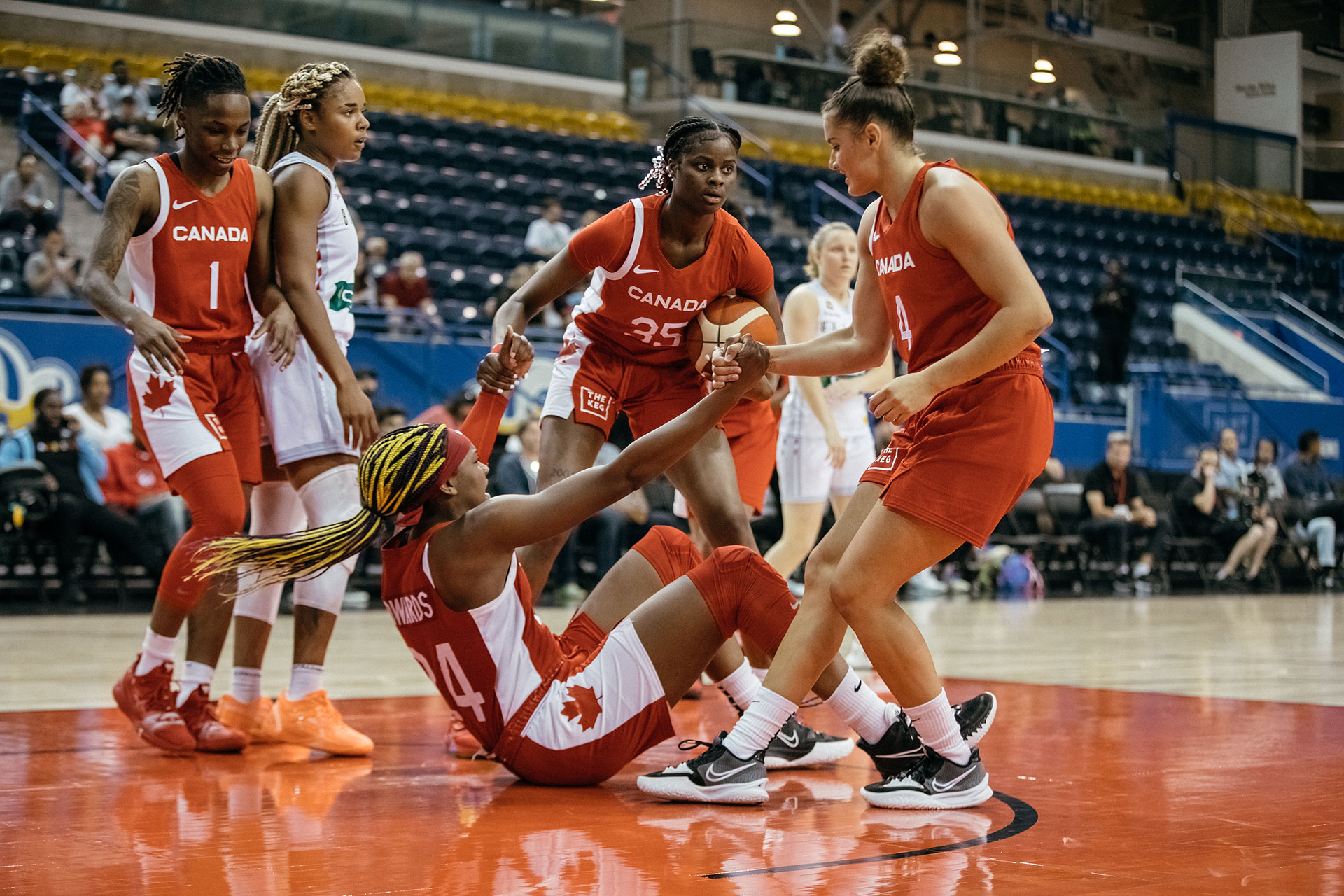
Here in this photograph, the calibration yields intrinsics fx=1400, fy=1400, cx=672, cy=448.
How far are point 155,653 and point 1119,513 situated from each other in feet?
33.3

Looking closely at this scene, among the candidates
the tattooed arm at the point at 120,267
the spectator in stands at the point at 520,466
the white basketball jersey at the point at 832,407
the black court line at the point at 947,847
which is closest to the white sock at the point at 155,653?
the tattooed arm at the point at 120,267

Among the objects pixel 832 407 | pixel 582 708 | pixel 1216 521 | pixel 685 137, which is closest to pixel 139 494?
pixel 832 407

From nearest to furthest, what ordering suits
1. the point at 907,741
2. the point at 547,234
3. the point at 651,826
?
the point at 651,826
the point at 907,741
the point at 547,234

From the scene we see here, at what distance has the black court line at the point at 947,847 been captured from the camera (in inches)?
100

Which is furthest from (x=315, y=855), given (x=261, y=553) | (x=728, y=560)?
(x=728, y=560)

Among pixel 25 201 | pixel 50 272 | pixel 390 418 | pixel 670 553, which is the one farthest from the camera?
pixel 25 201

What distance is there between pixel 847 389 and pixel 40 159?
28.6 feet

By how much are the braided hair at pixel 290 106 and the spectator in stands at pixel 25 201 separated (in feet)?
23.5

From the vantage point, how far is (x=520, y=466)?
9359mm

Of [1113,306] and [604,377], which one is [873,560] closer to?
[604,377]

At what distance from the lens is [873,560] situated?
3123 mm

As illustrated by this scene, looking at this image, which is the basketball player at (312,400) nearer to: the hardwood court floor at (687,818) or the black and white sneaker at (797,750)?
the hardwood court floor at (687,818)

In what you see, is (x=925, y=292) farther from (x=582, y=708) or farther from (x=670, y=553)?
(x=582, y=708)

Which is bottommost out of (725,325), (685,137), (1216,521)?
(1216,521)
